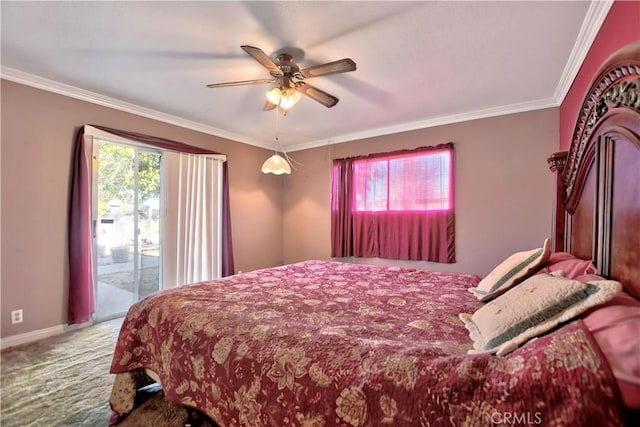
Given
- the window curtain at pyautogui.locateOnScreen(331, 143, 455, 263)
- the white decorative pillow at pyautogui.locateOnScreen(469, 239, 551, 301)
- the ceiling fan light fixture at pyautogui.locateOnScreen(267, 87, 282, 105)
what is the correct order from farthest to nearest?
1. the window curtain at pyautogui.locateOnScreen(331, 143, 455, 263)
2. the ceiling fan light fixture at pyautogui.locateOnScreen(267, 87, 282, 105)
3. the white decorative pillow at pyautogui.locateOnScreen(469, 239, 551, 301)

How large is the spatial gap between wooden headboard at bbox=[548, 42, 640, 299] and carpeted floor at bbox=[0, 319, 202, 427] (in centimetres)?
235

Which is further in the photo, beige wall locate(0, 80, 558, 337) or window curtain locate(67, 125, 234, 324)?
window curtain locate(67, 125, 234, 324)

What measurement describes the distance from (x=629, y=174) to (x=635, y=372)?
869 mm

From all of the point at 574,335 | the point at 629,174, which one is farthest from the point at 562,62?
the point at 574,335

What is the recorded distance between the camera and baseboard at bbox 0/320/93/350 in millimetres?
2473

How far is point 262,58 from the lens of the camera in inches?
73.2

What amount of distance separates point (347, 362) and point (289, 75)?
78.0 inches

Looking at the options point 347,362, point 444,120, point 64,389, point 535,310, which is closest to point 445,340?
point 535,310

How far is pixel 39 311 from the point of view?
2660 millimetres

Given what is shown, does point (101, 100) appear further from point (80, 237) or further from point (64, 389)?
point (64, 389)

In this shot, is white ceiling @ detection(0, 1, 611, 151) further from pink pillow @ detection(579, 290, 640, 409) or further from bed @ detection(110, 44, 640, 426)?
pink pillow @ detection(579, 290, 640, 409)

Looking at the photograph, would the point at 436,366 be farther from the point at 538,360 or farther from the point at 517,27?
the point at 517,27

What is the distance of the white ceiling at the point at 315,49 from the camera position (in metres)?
1.72

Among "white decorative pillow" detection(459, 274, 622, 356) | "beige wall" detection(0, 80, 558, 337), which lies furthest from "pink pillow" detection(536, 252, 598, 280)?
"beige wall" detection(0, 80, 558, 337)
